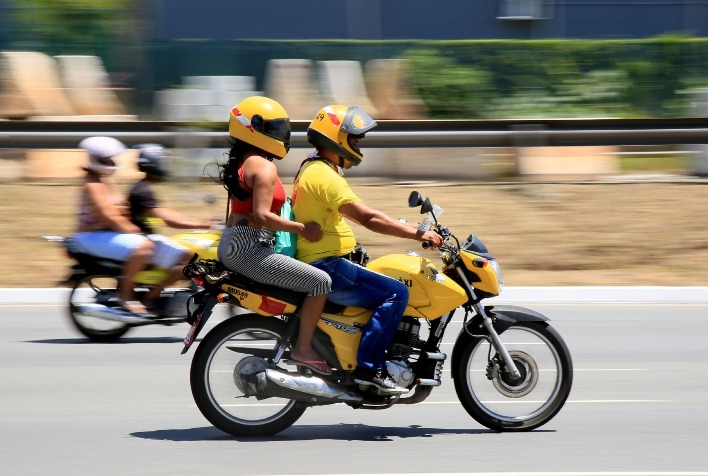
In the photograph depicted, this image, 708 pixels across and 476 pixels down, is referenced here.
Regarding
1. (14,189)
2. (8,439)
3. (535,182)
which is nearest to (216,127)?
(14,189)

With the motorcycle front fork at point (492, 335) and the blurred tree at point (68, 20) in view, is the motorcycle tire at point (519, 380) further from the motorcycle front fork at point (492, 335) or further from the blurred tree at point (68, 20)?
the blurred tree at point (68, 20)

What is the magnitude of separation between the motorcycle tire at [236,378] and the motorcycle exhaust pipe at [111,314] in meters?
3.40

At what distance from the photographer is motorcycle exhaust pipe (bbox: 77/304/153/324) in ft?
31.8

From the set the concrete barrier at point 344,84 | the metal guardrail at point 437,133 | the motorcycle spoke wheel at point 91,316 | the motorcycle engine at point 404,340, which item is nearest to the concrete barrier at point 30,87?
the metal guardrail at point 437,133

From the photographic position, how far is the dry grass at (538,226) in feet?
43.3

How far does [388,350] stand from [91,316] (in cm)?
408

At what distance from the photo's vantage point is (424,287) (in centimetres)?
638

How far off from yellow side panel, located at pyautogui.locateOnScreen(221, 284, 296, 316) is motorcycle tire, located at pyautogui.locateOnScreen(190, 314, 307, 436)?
9 centimetres

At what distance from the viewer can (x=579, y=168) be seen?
50.2ft

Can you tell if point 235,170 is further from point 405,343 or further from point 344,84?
point 344,84

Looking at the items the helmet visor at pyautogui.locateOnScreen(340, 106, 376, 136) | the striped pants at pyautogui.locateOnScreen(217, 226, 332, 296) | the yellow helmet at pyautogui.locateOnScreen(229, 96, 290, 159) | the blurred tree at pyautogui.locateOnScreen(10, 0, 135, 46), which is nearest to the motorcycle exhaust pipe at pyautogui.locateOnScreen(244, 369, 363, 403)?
the striped pants at pyautogui.locateOnScreen(217, 226, 332, 296)

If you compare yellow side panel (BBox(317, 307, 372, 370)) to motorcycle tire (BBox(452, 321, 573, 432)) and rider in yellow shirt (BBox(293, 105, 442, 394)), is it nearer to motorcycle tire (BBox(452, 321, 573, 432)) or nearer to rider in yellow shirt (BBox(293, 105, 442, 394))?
rider in yellow shirt (BBox(293, 105, 442, 394))

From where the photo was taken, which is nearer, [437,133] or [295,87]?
[437,133]

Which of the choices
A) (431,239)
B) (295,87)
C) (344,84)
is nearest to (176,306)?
(431,239)
